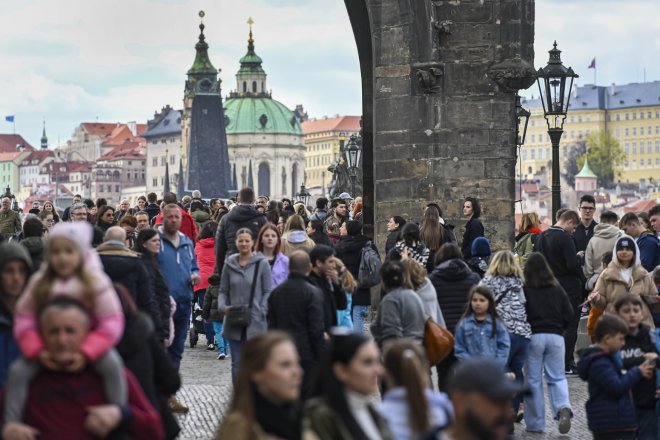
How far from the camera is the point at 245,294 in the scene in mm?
12367

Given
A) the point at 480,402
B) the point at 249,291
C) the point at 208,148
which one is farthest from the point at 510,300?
the point at 208,148

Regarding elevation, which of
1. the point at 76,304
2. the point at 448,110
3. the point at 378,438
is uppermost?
the point at 448,110

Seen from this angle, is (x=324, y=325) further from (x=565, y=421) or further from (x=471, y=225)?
(x=471, y=225)

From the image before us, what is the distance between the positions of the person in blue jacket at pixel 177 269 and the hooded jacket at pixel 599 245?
13.1 feet

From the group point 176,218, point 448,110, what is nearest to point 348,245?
point 448,110

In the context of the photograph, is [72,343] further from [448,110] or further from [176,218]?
[448,110]

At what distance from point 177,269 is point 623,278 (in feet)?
10.7

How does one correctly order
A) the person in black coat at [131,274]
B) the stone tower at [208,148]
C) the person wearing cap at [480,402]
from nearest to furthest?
the person wearing cap at [480,402] → the person in black coat at [131,274] → the stone tower at [208,148]

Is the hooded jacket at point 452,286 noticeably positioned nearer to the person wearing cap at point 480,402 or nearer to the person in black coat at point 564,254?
the person in black coat at point 564,254

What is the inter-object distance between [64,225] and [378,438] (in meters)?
1.58

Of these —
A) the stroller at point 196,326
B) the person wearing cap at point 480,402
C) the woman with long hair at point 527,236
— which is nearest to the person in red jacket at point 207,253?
the stroller at point 196,326

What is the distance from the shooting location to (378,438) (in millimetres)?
6094

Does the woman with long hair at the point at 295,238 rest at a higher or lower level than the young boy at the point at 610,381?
higher

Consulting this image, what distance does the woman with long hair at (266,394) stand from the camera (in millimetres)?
6082
